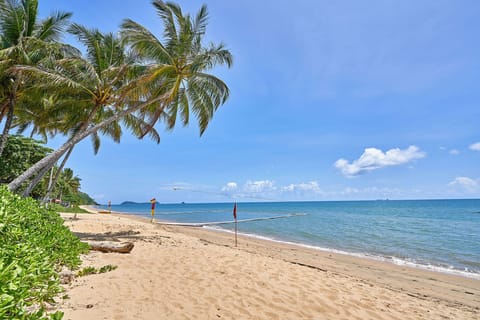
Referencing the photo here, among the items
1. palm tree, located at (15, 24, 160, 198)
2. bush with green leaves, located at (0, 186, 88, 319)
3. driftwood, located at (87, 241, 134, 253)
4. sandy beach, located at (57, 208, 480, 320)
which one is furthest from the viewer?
palm tree, located at (15, 24, 160, 198)

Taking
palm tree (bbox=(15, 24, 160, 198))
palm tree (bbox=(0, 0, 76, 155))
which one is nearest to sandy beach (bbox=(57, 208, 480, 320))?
palm tree (bbox=(15, 24, 160, 198))

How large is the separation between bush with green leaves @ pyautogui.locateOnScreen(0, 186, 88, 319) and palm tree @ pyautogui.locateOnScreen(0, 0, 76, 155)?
6.37 metres

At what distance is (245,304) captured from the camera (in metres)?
3.88

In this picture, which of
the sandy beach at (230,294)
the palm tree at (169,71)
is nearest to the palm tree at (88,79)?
the palm tree at (169,71)

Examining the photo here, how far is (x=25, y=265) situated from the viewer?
1909mm

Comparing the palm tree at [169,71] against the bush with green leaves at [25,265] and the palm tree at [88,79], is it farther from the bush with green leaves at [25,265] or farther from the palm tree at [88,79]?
the bush with green leaves at [25,265]

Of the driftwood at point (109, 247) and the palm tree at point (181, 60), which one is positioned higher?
the palm tree at point (181, 60)

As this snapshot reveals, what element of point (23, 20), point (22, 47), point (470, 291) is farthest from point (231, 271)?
point (23, 20)

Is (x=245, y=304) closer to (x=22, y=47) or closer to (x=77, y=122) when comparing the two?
(x=22, y=47)

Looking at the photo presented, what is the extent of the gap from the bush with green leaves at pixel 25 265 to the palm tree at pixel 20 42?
637 centimetres

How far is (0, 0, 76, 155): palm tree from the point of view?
26.9ft

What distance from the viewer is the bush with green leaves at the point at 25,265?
1.44 m

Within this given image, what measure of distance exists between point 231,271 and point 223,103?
7565mm

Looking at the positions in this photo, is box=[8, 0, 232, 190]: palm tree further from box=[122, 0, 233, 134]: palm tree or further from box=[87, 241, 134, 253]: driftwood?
box=[87, 241, 134, 253]: driftwood
